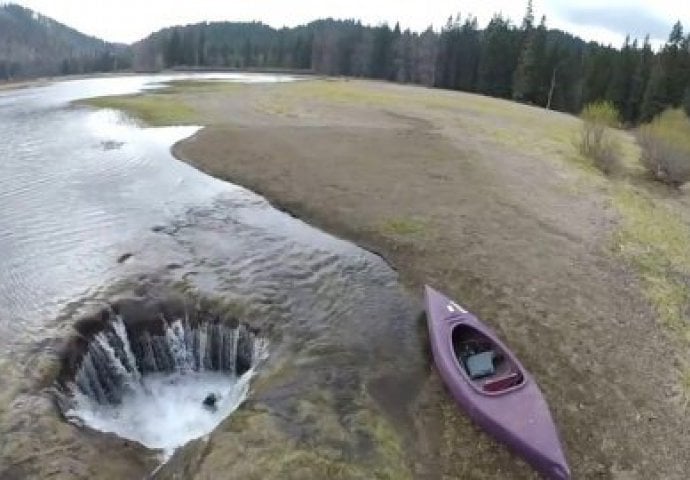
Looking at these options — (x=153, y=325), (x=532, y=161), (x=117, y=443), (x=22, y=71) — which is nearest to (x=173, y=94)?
(x=532, y=161)

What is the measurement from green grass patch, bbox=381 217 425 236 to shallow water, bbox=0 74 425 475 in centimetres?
184

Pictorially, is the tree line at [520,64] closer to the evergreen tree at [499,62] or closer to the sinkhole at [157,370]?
the evergreen tree at [499,62]

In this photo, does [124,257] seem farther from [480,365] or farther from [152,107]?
[152,107]

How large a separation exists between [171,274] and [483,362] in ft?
28.6

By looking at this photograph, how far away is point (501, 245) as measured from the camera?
852 inches

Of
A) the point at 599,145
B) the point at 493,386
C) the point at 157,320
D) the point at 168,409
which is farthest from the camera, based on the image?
the point at 599,145

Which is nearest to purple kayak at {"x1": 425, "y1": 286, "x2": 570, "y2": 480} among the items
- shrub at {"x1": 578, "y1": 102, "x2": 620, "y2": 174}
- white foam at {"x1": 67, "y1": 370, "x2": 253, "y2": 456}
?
white foam at {"x1": 67, "y1": 370, "x2": 253, "y2": 456}

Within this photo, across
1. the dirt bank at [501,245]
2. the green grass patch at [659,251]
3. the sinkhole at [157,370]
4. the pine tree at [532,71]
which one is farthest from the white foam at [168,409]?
the pine tree at [532,71]

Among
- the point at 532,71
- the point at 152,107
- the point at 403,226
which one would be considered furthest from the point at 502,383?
the point at 532,71

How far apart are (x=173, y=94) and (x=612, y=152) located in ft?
116

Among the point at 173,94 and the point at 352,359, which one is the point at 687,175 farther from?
the point at 173,94

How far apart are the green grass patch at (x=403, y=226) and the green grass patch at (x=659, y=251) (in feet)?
23.0

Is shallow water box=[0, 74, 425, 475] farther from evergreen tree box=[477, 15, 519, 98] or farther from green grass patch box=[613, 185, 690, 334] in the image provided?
evergreen tree box=[477, 15, 519, 98]

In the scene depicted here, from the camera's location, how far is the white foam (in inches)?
517
